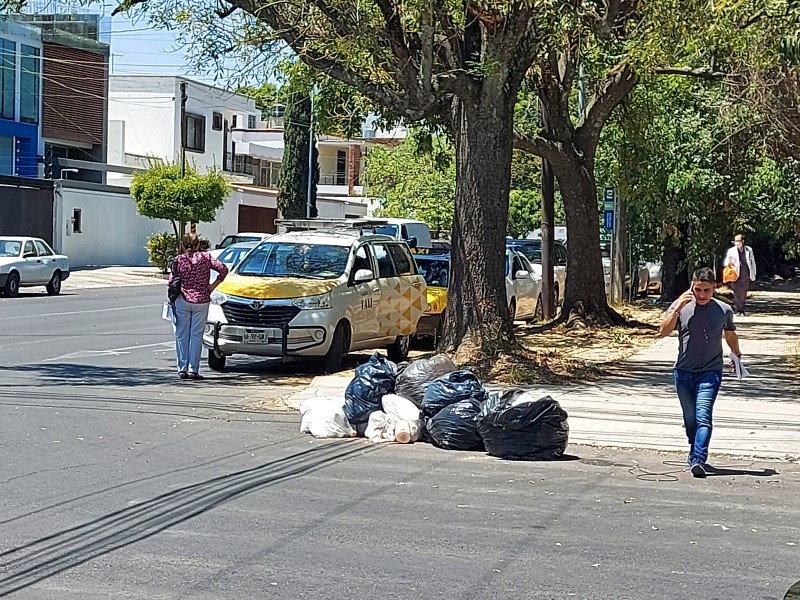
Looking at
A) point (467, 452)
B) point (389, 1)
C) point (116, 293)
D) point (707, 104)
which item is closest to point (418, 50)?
point (389, 1)

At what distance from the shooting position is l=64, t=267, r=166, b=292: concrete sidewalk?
132 feet

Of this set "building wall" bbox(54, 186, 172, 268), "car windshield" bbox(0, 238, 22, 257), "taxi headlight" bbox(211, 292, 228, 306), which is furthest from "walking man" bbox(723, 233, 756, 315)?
"building wall" bbox(54, 186, 172, 268)

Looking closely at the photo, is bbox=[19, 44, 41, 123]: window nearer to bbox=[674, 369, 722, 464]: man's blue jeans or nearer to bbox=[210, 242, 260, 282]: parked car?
bbox=[210, 242, 260, 282]: parked car

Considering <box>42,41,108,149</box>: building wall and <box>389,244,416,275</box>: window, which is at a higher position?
<box>42,41,108,149</box>: building wall

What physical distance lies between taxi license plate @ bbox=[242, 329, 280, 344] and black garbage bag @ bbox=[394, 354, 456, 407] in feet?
12.6

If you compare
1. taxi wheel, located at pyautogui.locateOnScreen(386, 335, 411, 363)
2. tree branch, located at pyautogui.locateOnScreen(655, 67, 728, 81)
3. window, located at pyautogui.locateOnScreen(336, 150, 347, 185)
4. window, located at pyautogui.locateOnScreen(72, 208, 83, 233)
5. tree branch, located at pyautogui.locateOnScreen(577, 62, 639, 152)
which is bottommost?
taxi wheel, located at pyautogui.locateOnScreen(386, 335, 411, 363)

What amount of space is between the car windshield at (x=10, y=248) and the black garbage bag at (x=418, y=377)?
903 inches

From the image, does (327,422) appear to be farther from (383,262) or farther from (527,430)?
(383,262)

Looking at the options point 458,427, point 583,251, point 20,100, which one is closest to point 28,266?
point 583,251

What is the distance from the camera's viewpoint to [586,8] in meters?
15.2

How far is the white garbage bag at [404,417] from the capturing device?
11000 millimetres

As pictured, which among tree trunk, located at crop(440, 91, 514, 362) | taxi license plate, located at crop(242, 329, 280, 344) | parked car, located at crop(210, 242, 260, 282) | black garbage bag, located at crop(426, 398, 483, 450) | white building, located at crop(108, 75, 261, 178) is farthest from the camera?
white building, located at crop(108, 75, 261, 178)

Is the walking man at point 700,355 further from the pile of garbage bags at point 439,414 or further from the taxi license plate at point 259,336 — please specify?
the taxi license plate at point 259,336

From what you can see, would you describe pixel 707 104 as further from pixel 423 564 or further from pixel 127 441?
pixel 423 564
